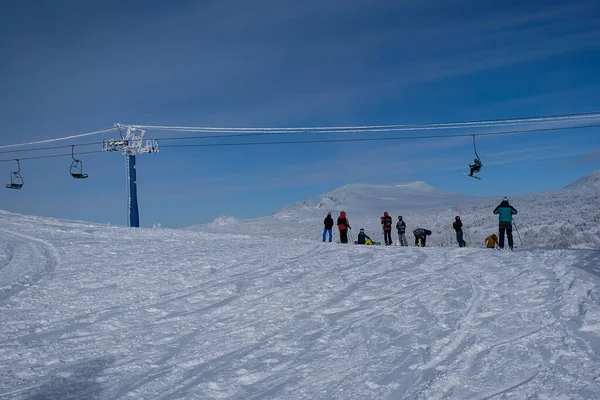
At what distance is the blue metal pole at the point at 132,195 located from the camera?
31.2 metres

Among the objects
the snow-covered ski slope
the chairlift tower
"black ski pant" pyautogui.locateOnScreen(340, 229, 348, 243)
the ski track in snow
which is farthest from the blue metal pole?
the ski track in snow

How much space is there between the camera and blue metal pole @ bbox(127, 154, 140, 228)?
31.2 meters

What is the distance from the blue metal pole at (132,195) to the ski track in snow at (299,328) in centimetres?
1705

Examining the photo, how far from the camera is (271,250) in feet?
56.3

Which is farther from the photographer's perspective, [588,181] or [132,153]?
[588,181]

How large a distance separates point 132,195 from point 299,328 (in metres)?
26.0

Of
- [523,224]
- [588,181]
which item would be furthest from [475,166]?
[588,181]

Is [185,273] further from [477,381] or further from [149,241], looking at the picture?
[477,381]

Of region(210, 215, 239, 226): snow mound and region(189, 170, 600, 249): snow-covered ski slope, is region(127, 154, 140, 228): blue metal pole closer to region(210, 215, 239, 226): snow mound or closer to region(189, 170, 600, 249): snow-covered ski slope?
region(189, 170, 600, 249): snow-covered ski slope

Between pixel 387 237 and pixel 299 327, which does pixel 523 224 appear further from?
pixel 299 327

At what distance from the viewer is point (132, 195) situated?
103ft

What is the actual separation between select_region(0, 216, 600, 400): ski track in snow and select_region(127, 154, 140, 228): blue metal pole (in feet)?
55.9

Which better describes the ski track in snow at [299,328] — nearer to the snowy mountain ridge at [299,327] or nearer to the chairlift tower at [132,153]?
the snowy mountain ridge at [299,327]

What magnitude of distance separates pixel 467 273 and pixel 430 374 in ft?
21.9
